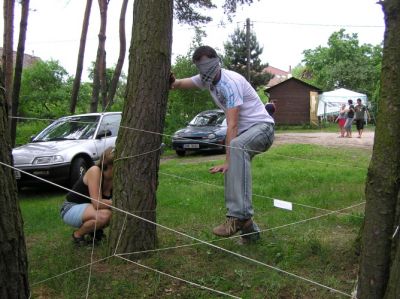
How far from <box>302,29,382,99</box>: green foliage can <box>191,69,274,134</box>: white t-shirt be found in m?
42.5

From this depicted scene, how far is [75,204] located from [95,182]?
0.40 metres

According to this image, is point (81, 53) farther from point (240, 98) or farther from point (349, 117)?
point (240, 98)

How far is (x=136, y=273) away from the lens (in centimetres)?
350

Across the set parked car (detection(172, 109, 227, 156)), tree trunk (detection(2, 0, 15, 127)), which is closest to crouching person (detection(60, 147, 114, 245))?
tree trunk (detection(2, 0, 15, 127))

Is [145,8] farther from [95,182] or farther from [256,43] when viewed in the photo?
[256,43]

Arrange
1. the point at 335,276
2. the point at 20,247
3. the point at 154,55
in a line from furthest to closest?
the point at 154,55
the point at 335,276
the point at 20,247

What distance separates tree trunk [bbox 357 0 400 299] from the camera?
2.38 metres

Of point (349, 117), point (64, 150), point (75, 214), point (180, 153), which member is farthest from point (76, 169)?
point (349, 117)

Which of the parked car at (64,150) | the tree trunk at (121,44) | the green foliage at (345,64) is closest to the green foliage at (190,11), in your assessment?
the tree trunk at (121,44)

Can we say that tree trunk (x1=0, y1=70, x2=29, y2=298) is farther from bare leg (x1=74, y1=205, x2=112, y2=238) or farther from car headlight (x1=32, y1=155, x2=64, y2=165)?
car headlight (x1=32, y1=155, x2=64, y2=165)

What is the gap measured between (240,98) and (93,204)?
5.33 feet

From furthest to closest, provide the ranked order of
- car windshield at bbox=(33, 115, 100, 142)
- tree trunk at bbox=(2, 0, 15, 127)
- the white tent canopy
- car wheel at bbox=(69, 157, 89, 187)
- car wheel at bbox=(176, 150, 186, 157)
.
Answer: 1. the white tent canopy
2. car wheel at bbox=(176, 150, 186, 157)
3. tree trunk at bbox=(2, 0, 15, 127)
4. car windshield at bbox=(33, 115, 100, 142)
5. car wheel at bbox=(69, 157, 89, 187)

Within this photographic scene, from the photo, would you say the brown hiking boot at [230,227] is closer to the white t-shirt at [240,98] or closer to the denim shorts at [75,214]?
the white t-shirt at [240,98]

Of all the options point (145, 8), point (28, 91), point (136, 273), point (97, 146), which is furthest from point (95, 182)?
point (28, 91)
